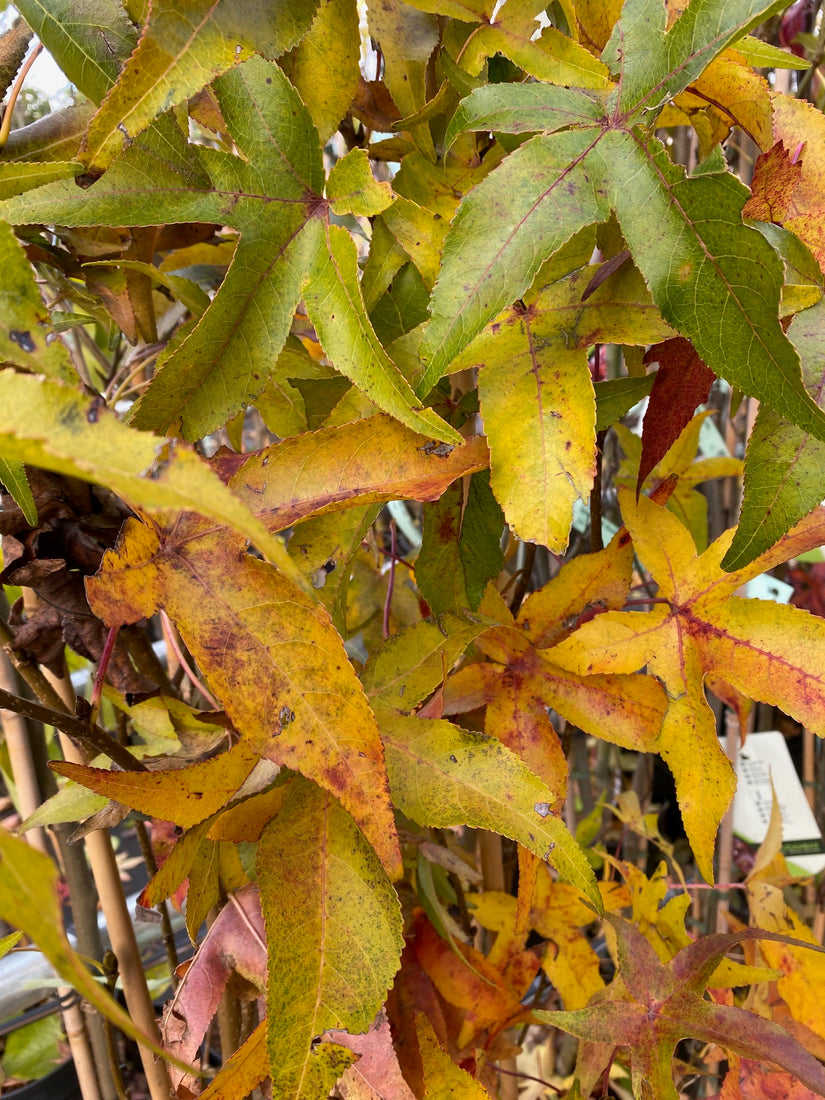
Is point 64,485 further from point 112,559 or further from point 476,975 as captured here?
point 476,975

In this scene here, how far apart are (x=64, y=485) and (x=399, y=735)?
19 centimetres

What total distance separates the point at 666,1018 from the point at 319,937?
0.24 metres

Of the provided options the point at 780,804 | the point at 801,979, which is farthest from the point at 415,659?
the point at 780,804

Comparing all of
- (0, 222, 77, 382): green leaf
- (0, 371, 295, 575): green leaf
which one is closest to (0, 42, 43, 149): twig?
(0, 222, 77, 382): green leaf

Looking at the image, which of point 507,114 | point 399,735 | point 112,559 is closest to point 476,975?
point 399,735

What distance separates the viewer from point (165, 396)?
0.36 meters

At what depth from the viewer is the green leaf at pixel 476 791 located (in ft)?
1.07

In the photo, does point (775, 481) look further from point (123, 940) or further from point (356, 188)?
point (123, 940)

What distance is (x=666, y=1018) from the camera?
1.49ft

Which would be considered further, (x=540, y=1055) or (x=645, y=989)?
(x=540, y=1055)

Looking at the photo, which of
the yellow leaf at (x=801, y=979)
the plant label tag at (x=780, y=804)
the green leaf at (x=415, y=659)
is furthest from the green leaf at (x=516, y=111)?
the plant label tag at (x=780, y=804)

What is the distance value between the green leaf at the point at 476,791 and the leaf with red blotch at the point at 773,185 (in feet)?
0.81

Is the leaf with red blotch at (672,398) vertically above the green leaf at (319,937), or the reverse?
the leaf with red blotch at (672,398)

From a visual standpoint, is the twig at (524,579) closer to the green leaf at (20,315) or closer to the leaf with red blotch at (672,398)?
the leaf with red blotch at (672,398)
